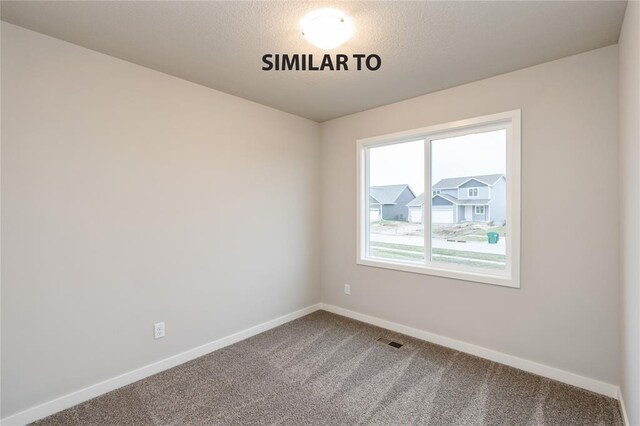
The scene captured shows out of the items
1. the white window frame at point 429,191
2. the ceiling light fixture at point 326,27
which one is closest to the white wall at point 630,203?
the white window frame at point 429,191

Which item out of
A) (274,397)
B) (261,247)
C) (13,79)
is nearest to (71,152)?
(13,79)

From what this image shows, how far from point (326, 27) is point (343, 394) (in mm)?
2462

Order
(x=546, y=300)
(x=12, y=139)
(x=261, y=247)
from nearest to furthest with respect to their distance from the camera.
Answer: (x=12, y=139) < (x=546, y=300) < (x=261, y=247)

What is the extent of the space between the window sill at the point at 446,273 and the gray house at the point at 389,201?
1.68 ft

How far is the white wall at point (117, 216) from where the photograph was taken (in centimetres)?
192

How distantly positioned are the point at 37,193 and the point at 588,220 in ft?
12.5

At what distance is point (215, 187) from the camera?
292 centimetres

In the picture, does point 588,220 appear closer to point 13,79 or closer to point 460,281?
point 460,281

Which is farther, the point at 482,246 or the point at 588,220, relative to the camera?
the point at 482,246

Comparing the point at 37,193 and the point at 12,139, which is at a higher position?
the point at 12,139

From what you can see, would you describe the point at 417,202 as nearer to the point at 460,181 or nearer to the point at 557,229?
the point at 460,181

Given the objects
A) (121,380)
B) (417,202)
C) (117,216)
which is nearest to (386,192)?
(417,202)

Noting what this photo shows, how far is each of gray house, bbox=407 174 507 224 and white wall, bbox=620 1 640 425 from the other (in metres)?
0.82

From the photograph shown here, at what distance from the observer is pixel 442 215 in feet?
10.2
